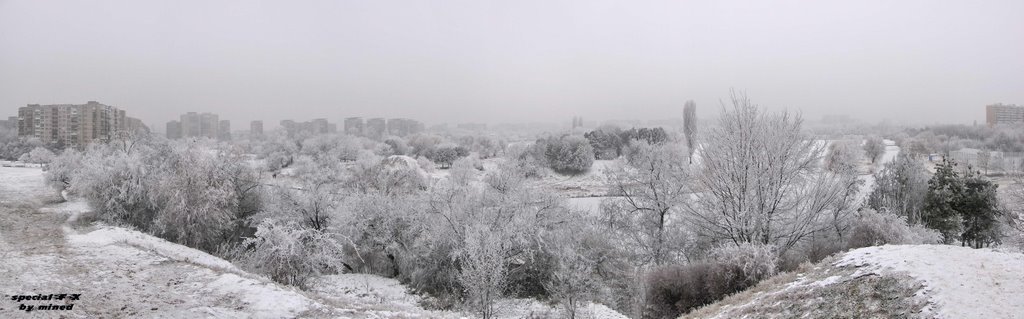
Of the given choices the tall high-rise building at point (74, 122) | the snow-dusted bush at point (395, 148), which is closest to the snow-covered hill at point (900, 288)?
the tall high-rise building at point (74, 122)

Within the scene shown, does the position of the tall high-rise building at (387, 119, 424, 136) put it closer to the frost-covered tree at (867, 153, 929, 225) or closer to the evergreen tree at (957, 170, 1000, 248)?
the frost-covered tree at (867, 153, 929, 225)

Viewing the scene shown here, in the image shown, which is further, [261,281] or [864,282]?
[261,281]

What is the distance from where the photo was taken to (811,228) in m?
17.5

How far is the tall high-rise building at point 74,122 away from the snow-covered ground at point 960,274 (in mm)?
57968

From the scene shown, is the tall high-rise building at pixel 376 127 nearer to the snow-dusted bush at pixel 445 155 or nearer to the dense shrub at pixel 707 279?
the snow-dusted bush at pixel 445 155

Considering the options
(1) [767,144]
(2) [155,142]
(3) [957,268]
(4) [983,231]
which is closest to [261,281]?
(3) [957,268]

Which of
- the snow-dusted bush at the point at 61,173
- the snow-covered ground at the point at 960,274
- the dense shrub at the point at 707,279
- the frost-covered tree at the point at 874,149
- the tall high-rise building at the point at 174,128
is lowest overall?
the dense shrub at the point at 707,279

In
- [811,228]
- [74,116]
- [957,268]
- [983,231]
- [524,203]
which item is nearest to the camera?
[957,268]

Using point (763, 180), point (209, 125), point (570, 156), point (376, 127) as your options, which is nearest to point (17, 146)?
point (209, 125)

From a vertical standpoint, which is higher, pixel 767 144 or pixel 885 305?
pixel 767 144

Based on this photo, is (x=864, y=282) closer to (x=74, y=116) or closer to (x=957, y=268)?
(x=957, y=268)

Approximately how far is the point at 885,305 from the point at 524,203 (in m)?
19.3

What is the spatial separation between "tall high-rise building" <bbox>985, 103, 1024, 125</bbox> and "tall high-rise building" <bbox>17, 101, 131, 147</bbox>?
158 meters

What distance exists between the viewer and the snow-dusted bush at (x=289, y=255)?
57.7 ft
